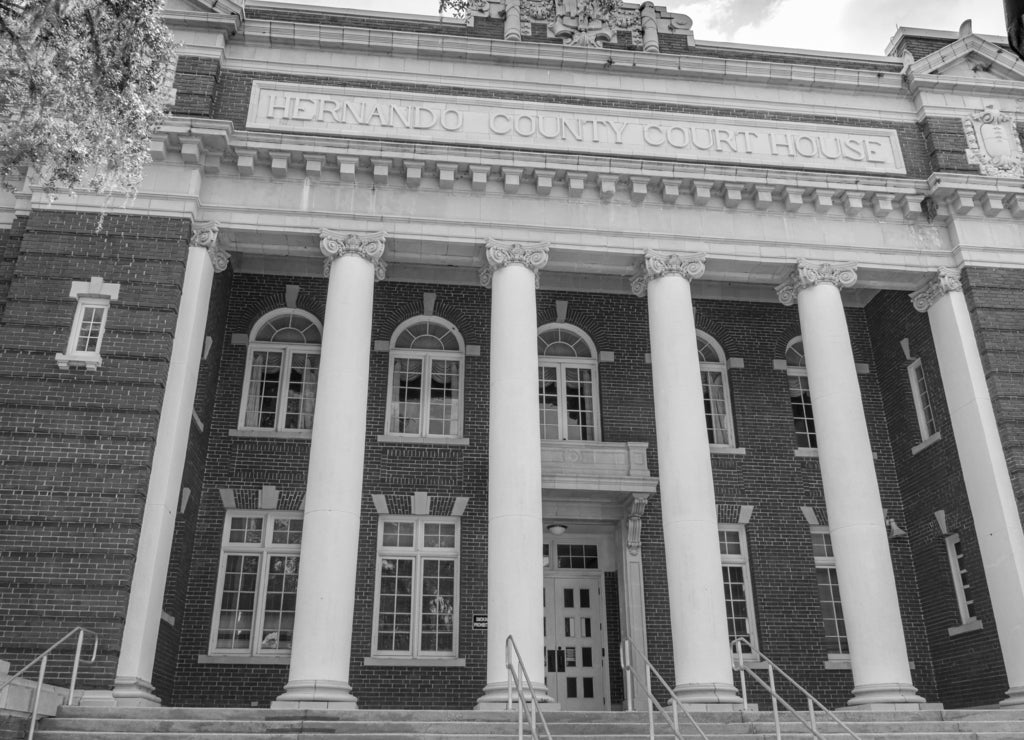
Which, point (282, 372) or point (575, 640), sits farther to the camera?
point (282, 372)

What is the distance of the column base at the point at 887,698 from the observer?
47.0ft

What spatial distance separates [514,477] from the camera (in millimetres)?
15023

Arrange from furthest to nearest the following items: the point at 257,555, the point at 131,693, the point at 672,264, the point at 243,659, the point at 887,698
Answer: the point at 257,555 → the point at 243,659 → the point at 672,264 → the point at 887,698 → the point at 131,693

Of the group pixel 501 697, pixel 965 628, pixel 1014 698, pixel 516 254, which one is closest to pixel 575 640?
pixel 501 697

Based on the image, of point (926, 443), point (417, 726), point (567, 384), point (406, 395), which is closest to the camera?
point (417, 726)

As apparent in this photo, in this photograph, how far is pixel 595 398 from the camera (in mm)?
20453

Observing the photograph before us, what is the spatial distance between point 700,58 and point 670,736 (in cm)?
1314

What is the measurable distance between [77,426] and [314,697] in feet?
19.0

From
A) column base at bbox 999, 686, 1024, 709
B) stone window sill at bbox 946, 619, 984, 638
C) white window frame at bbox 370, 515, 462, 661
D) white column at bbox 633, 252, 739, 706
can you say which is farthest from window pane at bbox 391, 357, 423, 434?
column base at bbox 999, 686, 1024, 709

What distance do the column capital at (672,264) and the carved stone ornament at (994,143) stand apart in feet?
21.4

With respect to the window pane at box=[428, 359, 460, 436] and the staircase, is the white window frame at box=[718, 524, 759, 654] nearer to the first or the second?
the staircase

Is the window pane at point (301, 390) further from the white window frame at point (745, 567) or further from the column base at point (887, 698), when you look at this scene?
the column base at point (887, 698)

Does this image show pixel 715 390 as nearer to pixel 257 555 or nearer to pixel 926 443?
pixel 926 443

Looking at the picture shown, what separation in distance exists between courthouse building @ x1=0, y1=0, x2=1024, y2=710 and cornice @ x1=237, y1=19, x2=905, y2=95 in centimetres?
8
